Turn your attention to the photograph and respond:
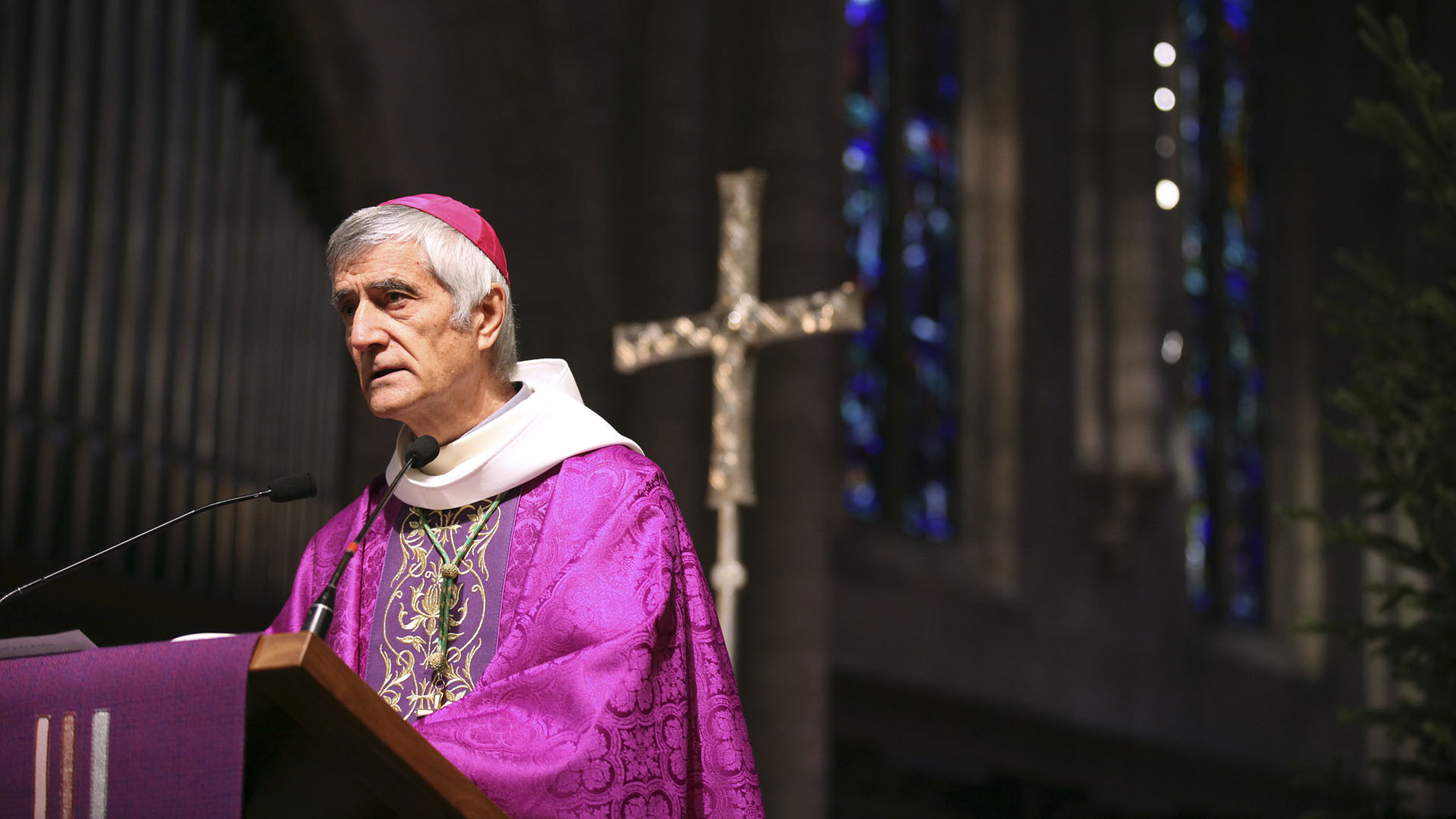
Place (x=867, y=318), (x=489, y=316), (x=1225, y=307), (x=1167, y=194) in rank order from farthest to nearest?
(x=1225, y=307) → (x=1167, y=194) → (x=867, y=318) → (x=489, y=316)

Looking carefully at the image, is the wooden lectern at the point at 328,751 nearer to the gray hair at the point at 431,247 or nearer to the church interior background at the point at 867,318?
the gray hair at the point at 431,247

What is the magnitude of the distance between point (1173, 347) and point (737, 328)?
7.54 m

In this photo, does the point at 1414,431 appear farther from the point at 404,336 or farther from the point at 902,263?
the point at 902,263

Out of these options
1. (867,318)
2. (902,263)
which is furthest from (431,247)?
(902,263)

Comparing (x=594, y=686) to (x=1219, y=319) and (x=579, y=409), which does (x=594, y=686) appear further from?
(x=1219, y=319)

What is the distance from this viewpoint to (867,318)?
1005 centimetres

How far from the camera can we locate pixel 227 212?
19.2 feet

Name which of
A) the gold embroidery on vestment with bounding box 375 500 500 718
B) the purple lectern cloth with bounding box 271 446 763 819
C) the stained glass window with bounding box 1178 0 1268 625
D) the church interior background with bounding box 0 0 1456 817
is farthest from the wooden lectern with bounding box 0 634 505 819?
the stained glass window with bounding box 1178 0 1268 625

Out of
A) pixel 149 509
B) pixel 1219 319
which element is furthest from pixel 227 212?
pixel 1219 319

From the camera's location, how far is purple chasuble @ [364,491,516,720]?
7.05ft

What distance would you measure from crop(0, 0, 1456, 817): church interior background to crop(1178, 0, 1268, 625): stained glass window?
0.14ft

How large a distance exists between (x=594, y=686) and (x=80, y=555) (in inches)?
133

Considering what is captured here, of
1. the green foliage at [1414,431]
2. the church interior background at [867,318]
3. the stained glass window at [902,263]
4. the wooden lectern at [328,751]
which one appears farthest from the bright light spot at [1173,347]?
the wooden lectern at [328,751]

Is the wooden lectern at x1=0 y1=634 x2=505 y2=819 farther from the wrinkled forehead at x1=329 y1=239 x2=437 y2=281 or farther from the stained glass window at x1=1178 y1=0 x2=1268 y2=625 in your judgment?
the stained glass window at x1=1178 y1=0 x2=1268 y2=625
